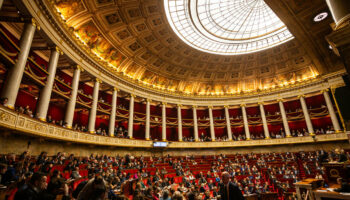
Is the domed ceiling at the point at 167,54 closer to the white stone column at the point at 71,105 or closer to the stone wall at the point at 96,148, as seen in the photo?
the white stone column at the point at 71,105

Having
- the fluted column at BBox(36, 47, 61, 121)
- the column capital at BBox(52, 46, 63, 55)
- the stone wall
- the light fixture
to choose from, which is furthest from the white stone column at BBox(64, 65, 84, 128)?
the light fixture

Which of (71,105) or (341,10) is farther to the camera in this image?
(71,105)

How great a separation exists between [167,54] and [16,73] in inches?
574

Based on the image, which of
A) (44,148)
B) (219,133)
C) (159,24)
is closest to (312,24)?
(159,24)

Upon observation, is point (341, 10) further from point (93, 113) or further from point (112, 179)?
point (93, 113)

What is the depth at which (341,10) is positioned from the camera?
337 centimetres

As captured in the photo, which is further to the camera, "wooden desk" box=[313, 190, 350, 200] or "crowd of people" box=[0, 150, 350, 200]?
"wooden desk" box=[313, 190, 350, 200]

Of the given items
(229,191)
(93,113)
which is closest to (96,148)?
(93,113)

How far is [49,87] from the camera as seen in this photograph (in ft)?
34.8

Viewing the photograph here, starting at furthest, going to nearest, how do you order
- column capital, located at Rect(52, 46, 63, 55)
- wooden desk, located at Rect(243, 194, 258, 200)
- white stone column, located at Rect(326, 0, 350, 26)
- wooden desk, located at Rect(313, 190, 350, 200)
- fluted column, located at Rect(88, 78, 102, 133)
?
1. fluted column, located at Rect(88, 78, 102, 133)
2. column capital, located at Rect(52, 46, 63, 55)
3. wooden desk, located at Rect(243, 194, 258, 200)
4. wooden desk, located at Rect(313, 190, 350, 200)
5. white stone column, located at Rect(326, 0, 350, 26)

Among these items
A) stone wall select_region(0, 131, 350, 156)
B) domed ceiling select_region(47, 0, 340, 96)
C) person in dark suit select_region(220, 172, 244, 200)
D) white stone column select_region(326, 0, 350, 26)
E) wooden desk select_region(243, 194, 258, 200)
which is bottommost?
wooden desk select_region(243, 194, 258, 200)

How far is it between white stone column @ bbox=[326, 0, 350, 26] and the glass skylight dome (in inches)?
558

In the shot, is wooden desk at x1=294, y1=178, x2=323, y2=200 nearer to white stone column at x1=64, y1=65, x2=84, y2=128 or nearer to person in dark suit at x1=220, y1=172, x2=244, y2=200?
person in dark suit at x1=220, y1=172, x2=244, y2=200

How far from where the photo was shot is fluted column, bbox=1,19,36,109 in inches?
304
